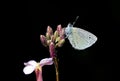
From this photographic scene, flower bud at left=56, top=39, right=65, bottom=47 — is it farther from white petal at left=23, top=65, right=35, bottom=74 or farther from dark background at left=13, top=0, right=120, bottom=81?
dark background at left=13, top=0, right=120, bottom=81

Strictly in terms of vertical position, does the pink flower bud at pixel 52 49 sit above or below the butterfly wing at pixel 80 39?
below

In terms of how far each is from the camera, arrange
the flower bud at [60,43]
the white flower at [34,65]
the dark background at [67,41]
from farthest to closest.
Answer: the dark background at [67,41], the flower bud at [60,43], the white flower at [34,65]

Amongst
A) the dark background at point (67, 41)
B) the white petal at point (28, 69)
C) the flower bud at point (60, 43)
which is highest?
the dark background at point (67, 41)

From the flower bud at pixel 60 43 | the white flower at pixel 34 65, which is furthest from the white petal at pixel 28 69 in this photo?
the flower bud at pixel 60 43

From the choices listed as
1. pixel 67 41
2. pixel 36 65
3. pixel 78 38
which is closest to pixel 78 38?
pixel 78 38

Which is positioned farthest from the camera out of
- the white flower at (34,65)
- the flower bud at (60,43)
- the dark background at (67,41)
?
the dark background at (67,41)

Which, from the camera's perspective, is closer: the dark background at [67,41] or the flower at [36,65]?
the flower at [36,65]

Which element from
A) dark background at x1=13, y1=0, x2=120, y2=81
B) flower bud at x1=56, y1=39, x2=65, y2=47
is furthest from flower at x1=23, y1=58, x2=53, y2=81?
dark background at x1=13, y1=0, x2=120, y2=81

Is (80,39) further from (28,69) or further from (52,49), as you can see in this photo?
(28,69)

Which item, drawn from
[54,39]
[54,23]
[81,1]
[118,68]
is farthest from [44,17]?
[54,39]

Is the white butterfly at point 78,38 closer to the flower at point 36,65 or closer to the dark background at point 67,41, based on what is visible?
the flower at point 36,65
